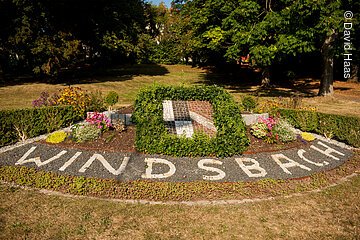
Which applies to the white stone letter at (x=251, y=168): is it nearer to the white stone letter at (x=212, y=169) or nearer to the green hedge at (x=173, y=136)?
the green hedge at (x=173, y=136)

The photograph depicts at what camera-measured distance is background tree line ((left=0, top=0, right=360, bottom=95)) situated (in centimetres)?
1825

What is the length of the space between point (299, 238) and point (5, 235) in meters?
6.02

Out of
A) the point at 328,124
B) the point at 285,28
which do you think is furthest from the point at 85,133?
the point at 285,28

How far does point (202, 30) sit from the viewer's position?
2906cm

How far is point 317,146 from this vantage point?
11.1 metres

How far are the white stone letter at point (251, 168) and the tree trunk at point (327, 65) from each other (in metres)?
15.6

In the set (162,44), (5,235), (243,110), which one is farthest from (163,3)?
(5,235)

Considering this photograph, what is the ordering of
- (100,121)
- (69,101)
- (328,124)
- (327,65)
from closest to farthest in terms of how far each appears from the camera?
(100,121)
(328,124)
(69,101)
(327,65)

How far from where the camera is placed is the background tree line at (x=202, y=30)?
18.2 meters

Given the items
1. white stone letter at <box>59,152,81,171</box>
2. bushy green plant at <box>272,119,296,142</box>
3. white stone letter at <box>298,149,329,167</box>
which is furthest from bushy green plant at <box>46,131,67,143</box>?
white stone letter at <box>298,149,329,167</box>

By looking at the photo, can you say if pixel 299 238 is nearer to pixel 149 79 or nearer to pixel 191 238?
pixel 191 238

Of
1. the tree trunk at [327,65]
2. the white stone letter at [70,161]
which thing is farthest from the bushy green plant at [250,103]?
the tree trunk at [327,65]

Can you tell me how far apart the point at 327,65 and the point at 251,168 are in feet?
56.5

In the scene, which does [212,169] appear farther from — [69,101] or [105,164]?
[69,101]
